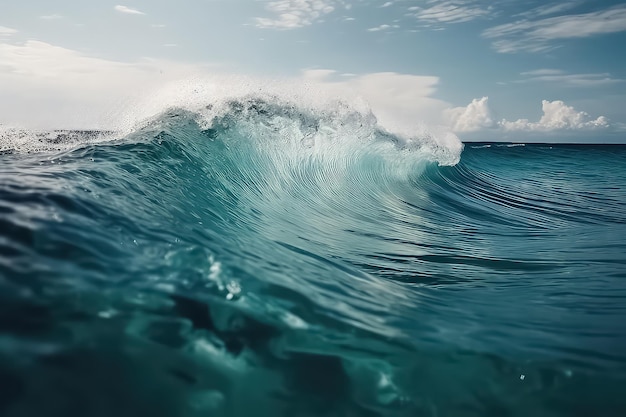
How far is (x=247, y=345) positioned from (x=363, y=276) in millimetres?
1507

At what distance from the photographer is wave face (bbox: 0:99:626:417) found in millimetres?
1787

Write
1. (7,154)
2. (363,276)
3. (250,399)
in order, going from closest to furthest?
(250,399), (363,276), (7,154)

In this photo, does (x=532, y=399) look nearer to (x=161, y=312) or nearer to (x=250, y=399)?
(x=250, y=399)

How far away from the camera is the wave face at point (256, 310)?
5.86ft

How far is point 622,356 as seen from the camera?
235 cm

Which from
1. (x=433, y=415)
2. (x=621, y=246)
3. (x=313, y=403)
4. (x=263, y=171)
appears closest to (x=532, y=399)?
(x=433, y=415)

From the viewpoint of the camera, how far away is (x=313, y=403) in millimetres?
1823

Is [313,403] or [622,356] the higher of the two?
[622,356]

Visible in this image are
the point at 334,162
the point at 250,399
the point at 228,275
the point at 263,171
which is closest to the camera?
the point at 250,399

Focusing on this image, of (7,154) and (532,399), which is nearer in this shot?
(532,399)

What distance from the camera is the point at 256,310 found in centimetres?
230

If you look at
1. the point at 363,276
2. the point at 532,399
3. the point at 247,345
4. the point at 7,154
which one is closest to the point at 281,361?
the point at 247,345

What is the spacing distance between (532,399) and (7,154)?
6.00m

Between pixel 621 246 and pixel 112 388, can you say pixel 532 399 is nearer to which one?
pixel 112 388
